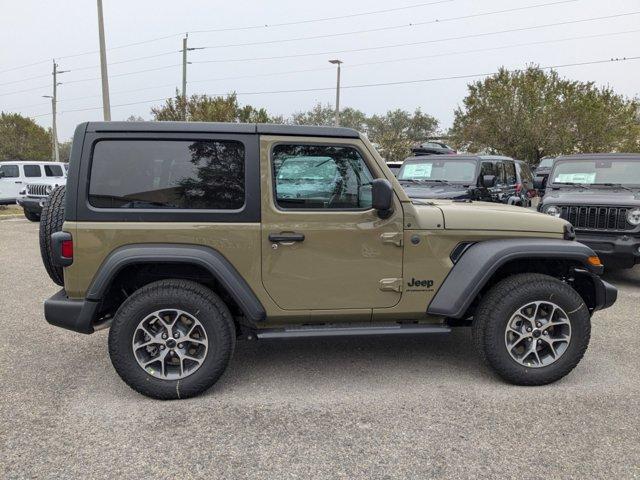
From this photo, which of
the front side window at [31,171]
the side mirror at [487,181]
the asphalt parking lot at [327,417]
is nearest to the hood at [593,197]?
the side mirror at [487,181]

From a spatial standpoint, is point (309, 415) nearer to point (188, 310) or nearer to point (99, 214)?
point (188, 310)

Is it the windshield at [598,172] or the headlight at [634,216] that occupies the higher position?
the windshield at [598,172]

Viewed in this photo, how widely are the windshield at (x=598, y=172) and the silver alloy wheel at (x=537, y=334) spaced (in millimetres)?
4619

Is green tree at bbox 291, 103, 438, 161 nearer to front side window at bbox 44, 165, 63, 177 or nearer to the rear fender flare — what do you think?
front side window at bbox 44, 165, 63, 177

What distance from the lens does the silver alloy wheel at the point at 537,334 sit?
3572mm

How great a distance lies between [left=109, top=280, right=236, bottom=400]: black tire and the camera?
10.8 ft

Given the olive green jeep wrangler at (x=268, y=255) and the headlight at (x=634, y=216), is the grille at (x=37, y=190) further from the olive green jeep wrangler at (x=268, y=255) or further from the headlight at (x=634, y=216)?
the headlight at (x=634, y=216)

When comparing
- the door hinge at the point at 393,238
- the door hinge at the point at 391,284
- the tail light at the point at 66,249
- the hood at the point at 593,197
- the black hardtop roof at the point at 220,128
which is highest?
the black hardtop roof at the point at 220,128

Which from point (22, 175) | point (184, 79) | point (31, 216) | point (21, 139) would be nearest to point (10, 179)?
point (22, 175)

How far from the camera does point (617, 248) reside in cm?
629

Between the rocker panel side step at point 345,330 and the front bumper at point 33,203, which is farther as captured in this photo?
the front bumper at point 33,203

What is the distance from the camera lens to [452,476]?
2.57 m

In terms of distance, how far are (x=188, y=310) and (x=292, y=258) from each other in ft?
2.48

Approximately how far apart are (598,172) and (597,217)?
1268 millimetres
